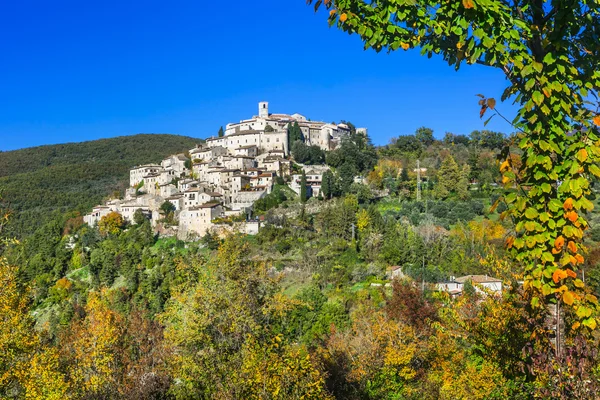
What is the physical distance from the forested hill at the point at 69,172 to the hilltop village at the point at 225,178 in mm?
13013

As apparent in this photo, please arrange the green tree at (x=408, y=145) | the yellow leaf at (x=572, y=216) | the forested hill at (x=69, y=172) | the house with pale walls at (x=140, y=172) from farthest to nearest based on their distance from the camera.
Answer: the forested hill at (x=69, y=172) < the green tree at (x=408, y=145) < the house with pale walls at (x=140, y=172) < the yellow leaf at (x=572, y=216)

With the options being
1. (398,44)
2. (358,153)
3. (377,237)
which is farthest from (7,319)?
(358,153)

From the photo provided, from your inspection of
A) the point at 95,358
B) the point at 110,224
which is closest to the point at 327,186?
the point at 110,224

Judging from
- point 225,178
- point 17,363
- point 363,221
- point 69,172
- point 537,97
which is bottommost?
point 17,363

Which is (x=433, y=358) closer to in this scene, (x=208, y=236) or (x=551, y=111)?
(x=551, y=111)

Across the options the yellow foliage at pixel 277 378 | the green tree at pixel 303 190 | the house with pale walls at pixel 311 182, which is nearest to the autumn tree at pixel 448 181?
the house with pale walls at pixel 311 182

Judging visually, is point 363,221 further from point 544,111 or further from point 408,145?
point 544,111

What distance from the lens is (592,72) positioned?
3.22 meters

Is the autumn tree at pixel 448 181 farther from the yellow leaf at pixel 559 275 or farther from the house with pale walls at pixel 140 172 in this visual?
the yellow leaf at pixel 559 275

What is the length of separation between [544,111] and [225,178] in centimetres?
5616

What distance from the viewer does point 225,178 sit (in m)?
58.2

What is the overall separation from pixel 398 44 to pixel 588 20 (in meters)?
1.26

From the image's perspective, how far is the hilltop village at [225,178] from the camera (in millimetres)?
53094

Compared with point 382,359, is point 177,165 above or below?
above
